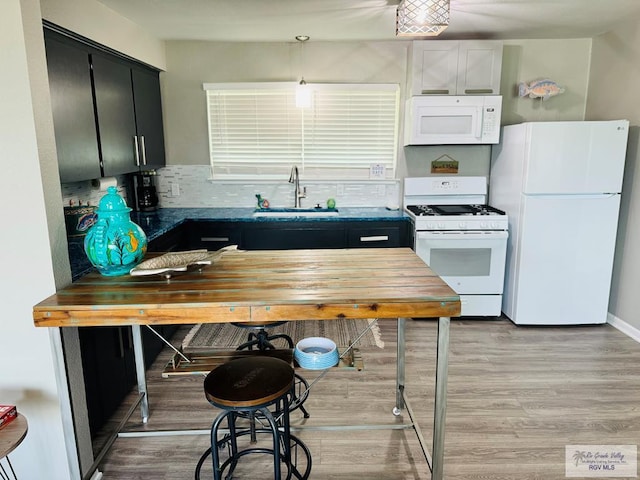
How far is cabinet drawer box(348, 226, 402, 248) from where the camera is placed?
3535mm

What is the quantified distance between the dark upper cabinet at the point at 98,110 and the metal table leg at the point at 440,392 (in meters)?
2.08

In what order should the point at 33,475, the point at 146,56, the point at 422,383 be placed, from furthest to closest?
the point at 146,56, the point at 422,383, the point at 33,475

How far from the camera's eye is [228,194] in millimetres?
4023

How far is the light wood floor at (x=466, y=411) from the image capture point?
1.93 metres

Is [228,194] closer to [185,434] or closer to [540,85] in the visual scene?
[185,434]

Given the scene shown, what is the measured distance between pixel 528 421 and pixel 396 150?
8.22 feet

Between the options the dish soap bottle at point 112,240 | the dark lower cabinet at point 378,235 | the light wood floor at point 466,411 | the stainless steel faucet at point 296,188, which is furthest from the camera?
the stainless steel faucet at point 296,188

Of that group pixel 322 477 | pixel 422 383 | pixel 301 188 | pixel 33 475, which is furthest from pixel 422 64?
pixel 33 475

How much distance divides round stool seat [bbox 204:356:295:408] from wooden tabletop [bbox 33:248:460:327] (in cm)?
25

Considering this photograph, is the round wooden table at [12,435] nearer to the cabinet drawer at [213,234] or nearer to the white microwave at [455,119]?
the cabinet drawer at [213,234]

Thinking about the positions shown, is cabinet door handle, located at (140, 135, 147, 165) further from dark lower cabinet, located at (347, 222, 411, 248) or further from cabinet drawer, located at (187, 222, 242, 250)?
dark lower cabinet, located at (347, 222, 411, 248)

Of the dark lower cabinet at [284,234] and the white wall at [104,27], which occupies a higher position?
the white wall at [104,27]

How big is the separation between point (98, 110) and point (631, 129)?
377cm

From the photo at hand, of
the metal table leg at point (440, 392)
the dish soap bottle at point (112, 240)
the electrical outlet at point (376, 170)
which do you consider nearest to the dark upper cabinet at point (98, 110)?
the dish soap bottle at point (112, 240)
